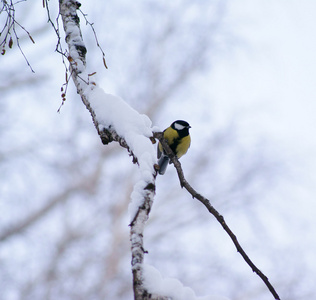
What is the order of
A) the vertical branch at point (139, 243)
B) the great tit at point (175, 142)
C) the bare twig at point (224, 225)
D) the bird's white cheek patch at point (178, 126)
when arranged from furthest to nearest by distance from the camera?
the bird's white cheek patch at point (178, 126) → the great tit at point (175, 142) → the bare twig at point (224, 225) → the vertical branch at point (139, 243)

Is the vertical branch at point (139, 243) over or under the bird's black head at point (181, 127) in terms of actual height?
under

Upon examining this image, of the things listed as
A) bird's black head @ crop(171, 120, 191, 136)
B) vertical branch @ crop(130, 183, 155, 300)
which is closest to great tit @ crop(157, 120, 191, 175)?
bird's black head @ crop(171, 120, 191, 136)

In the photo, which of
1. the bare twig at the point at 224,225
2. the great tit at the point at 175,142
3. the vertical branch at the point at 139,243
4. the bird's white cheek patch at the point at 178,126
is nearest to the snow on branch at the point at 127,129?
the vertical branch at the point at 139,243

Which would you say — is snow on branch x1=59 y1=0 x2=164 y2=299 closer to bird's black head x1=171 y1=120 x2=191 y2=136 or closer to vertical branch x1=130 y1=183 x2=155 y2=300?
vertical branch x1=130 y1=183 x2=155 y2=300

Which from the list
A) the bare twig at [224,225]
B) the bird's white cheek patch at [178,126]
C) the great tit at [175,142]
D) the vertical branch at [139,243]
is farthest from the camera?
the bird's white cheek patch at [178,126]

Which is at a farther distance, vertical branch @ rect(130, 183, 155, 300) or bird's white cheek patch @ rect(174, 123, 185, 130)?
bird's white cheek patch @ rect(174, 123, 185, 130)

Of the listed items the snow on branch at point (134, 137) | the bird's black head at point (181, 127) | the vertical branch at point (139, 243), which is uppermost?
the bird's black head at point (181, 127)

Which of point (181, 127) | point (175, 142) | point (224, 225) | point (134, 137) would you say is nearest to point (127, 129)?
point (134, 137)

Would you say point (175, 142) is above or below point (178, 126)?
below

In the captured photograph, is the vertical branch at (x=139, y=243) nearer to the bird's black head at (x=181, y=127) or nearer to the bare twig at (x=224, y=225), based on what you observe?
the bare twig at (x=224, y=225)

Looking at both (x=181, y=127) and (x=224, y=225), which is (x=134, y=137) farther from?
(x=181, y=127)

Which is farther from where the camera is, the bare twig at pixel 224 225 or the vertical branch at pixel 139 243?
the bare twig at pixel 224 225

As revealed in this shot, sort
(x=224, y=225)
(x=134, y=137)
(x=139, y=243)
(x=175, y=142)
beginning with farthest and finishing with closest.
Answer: (x=175, y=142) → (x=134, y=137) → (x=224, y=225) → (x=139, y=243)

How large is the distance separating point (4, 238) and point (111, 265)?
1.97 meters
